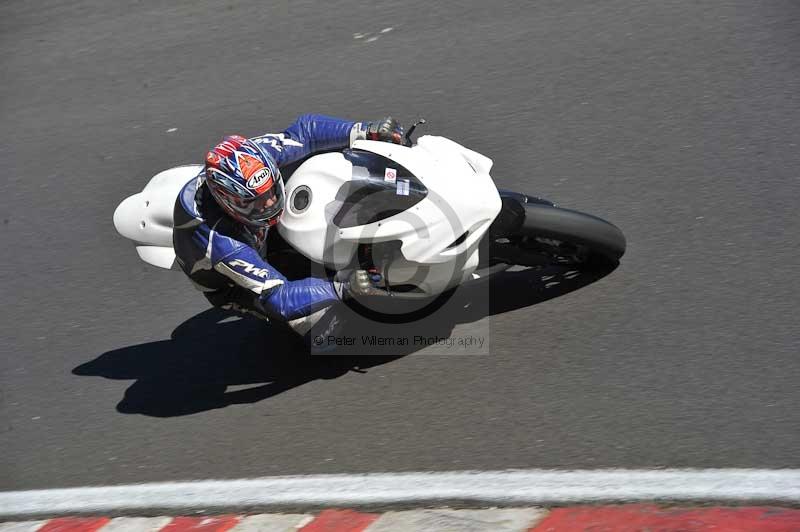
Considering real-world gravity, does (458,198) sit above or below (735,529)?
above

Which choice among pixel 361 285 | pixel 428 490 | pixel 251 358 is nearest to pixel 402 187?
pixel 361 285

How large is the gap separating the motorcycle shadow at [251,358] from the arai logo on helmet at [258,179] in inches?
44.5

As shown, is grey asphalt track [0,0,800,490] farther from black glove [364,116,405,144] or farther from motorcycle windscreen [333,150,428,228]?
black glove [364,116,405,144]

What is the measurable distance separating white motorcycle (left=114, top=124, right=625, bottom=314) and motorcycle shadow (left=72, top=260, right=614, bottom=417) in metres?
0.31

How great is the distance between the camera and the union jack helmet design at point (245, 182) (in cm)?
454

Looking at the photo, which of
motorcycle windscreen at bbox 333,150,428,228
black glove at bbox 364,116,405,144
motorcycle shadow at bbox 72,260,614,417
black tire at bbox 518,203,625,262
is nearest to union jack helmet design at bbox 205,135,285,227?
motorcycle windscreen at bbox 333,150,428,228

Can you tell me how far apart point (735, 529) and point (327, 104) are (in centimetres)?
478

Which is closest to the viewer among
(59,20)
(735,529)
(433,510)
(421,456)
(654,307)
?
(735,529)

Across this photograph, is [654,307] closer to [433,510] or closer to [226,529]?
[433,510]

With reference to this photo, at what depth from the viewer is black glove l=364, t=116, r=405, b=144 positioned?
16.4 feet

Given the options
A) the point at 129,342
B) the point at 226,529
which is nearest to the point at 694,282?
the point at 226,529

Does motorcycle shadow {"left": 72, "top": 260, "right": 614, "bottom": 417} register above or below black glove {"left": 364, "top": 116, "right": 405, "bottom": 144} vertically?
below

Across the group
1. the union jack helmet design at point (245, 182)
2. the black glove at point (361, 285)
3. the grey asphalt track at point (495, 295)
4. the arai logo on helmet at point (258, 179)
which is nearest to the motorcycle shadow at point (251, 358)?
the grey asphalt track at point (495, 295)

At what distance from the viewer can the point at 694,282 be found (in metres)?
5.06
